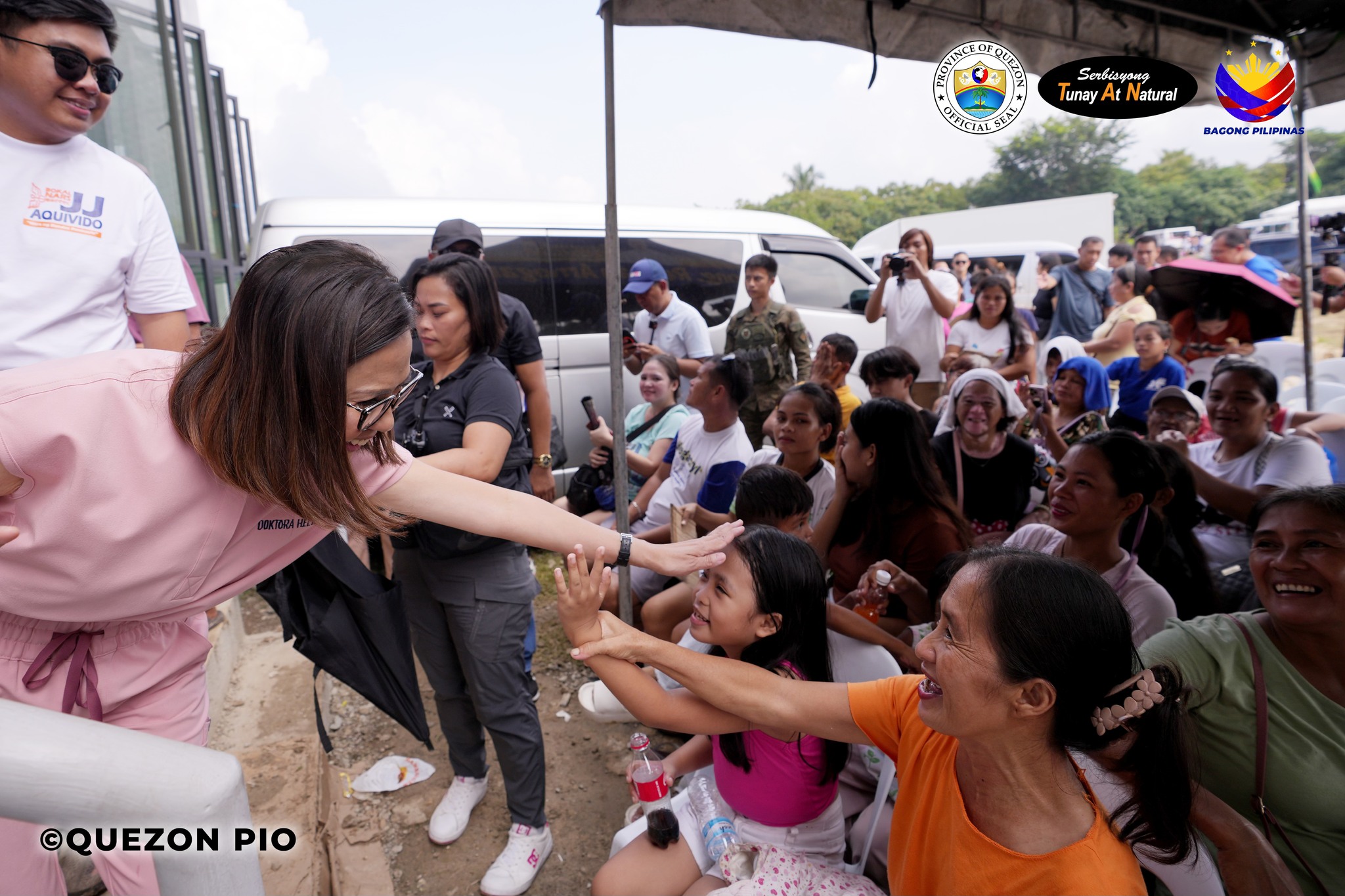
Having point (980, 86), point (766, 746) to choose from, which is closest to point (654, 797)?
point (766, 746)

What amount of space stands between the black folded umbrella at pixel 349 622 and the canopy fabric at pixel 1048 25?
183cm

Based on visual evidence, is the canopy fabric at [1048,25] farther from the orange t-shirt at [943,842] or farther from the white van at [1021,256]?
the white van at [1021,256]

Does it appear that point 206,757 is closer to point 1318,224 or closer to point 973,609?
point 973,609

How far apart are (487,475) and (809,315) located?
4.77m

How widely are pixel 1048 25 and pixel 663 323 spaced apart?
9.15 feet

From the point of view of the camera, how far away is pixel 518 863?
241 cm

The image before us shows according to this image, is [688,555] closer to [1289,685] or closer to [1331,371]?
[1289,685]

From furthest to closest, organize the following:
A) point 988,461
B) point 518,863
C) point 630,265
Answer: point 630,265 → point 988,461 → point 518,863

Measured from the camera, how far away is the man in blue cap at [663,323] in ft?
16.5

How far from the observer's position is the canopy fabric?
8.26 ft

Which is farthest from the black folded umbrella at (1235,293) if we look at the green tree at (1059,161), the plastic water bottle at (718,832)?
the green tree at (1059,161)

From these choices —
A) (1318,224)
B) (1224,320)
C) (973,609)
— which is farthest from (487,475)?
(1318,224)

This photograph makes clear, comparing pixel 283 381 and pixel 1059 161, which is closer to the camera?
pixel 283 381

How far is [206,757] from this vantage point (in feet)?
1.79
